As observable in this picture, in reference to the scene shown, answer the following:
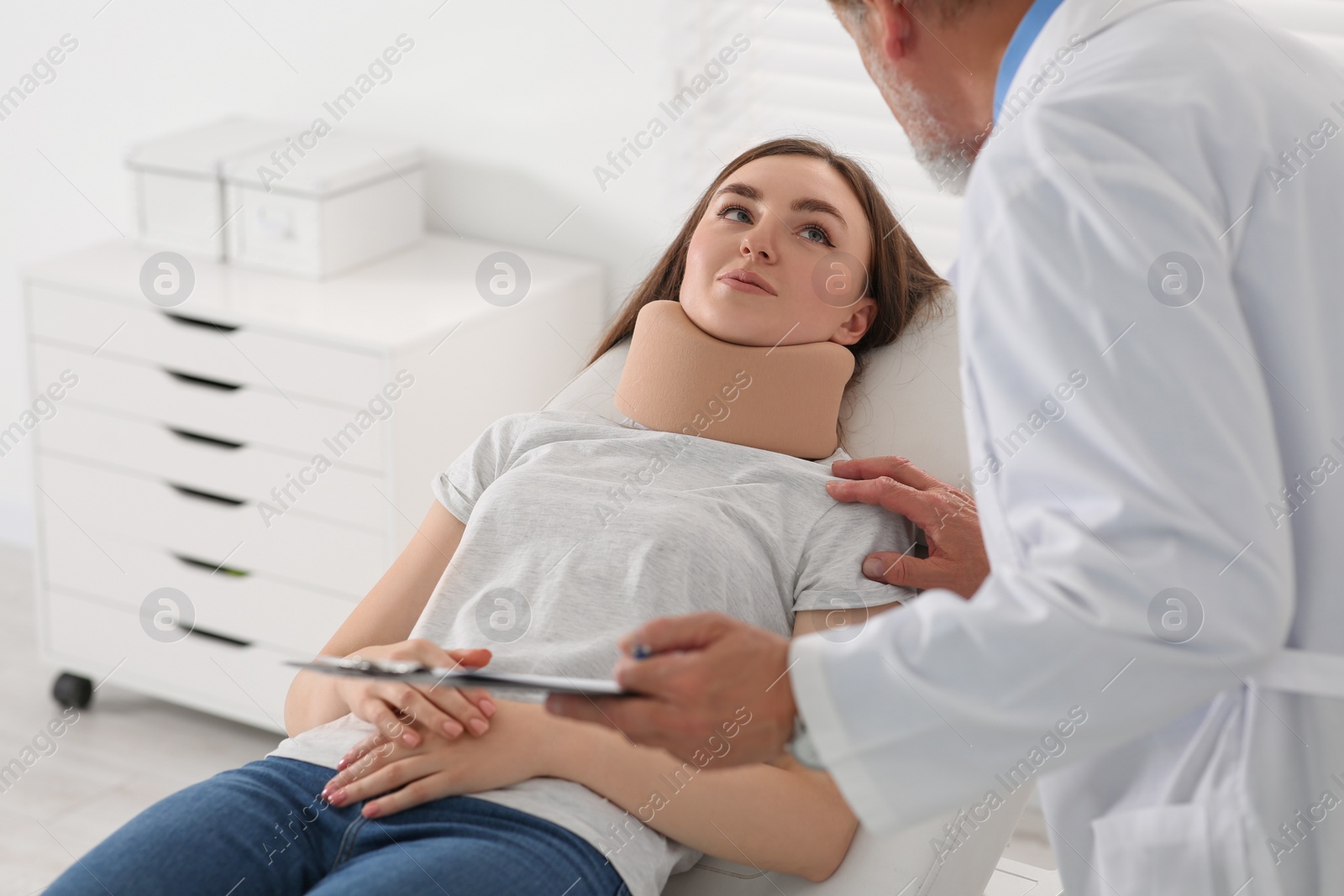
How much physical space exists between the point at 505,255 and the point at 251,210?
503 millimetres

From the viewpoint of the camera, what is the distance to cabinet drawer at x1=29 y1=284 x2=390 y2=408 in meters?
2.19

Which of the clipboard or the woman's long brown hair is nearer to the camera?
the clipboard

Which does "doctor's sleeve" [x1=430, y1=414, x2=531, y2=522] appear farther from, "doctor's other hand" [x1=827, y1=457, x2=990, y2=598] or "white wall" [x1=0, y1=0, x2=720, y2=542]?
"white wall" [x1=0, y1=0, x2=720, y2=542]

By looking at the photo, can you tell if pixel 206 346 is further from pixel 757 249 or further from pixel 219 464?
pixel 757 249

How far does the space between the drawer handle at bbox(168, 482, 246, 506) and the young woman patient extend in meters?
0.99

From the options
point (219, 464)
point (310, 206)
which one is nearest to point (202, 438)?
point (219, 464)

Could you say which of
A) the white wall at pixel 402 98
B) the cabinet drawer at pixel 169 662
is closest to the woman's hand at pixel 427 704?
the cabinet drawer at pixel 169 662

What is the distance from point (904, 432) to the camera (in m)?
1.66

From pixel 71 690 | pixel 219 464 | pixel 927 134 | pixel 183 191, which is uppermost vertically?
pixel 183 191

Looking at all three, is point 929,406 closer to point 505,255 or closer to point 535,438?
point 535,438

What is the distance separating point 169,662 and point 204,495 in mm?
337

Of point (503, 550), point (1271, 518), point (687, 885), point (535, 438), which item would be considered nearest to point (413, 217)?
point (535, 438)

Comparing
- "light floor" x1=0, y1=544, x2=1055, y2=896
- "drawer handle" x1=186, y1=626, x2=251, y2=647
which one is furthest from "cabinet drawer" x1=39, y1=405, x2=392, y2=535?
"light floor" x1=0, y1=544, x2=1055, y2=896

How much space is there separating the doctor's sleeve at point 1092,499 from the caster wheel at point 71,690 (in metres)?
2.18
